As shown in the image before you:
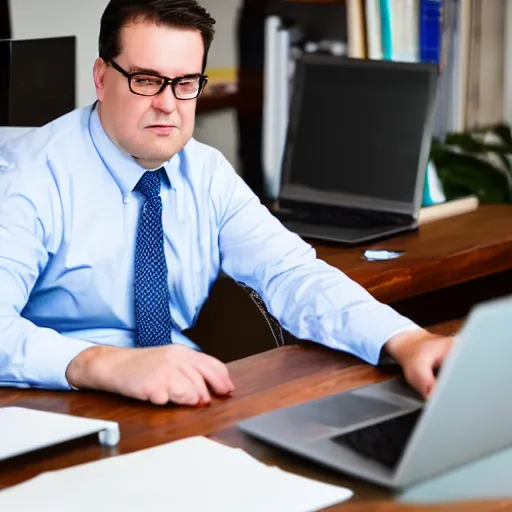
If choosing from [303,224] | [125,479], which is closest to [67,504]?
[125,479]

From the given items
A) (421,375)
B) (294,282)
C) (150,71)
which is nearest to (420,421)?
(421,375)

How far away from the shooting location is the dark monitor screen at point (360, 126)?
260cm

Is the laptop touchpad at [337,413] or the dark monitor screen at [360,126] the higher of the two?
the dark monitor screen at [360,126]

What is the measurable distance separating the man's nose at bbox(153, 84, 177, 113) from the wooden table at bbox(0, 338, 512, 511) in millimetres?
444

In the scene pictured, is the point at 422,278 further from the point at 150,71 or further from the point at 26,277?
the point at 26,277

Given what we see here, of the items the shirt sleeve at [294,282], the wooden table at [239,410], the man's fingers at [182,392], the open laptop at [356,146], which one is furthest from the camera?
the open laptop at [356,146]

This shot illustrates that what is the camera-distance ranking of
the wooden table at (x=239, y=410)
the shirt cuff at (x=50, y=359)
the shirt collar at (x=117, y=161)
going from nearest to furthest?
the wooden table at (x=239, y=410), the shirt cuff at (x=50, y=359), the shirt collar at (x=117, y=161)

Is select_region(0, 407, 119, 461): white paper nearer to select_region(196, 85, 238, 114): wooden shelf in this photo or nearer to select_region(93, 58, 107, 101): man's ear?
select_region(93, 58, 107, 101): man's ear

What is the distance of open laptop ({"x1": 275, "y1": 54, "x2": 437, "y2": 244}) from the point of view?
2590 mm

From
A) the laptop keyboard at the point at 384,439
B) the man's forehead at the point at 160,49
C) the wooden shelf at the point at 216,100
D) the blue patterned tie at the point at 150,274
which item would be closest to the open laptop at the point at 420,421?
the laptop keyboard at the point at 384,439

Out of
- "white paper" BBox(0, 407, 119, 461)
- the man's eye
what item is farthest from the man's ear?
"white paper" BBox(0, 407, 119, 461)

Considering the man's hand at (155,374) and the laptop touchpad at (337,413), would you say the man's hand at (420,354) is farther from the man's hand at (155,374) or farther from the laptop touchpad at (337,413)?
the man's hand at (155,374)

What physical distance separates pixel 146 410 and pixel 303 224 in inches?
50.8

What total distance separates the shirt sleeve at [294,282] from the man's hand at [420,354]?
0.02 metres
